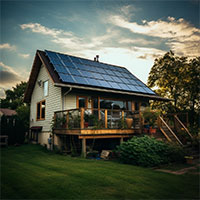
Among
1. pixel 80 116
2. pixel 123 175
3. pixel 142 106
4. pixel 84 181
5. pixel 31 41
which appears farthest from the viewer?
pixel 142 106

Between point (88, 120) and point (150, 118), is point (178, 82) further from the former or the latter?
point (88, 120)

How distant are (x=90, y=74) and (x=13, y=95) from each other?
38903 mm

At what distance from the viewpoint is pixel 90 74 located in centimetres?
1432

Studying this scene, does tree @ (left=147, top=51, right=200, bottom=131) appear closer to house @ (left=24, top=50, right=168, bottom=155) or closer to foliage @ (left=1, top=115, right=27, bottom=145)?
house @ (left=24, top=50, right=168, bottom=155)

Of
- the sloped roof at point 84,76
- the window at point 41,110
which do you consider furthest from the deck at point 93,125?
the window at point 41,110

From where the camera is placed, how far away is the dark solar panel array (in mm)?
12828

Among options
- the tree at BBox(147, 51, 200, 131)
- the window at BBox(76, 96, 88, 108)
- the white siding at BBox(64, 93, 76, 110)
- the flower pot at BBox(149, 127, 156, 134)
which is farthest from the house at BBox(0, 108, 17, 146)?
the tree at BBox(147, 51, 200, 131)

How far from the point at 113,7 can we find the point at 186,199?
10.2 meters

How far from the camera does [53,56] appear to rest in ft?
48.6

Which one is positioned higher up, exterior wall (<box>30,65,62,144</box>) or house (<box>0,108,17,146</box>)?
exterior wall (<box>30,65,62,144</box>)

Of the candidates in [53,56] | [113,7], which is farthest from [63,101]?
[113,7]

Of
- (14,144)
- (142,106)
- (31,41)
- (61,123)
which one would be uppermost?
(31,41)

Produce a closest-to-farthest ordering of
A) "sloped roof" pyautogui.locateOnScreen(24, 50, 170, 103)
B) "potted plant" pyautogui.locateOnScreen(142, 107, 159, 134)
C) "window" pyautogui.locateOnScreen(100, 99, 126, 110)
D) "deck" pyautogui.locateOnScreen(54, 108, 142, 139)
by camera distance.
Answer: "deck" pyautogui.locateOnScreen(54, 108, 142, 139)
"potted plant" pyautogui.locateOnScreen(142, 107, 159, 134)
"sloped roof" pyautogui.locateOnScreen(24, 50, 170, 103)
"window" pyautogui.locateOnScreen(100, 99, 126, 110)

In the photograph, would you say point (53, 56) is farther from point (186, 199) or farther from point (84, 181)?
point (186, 199)
